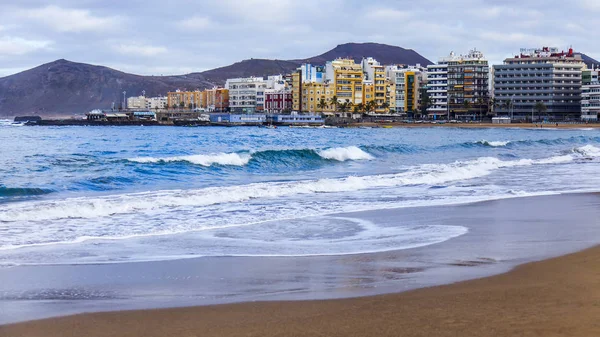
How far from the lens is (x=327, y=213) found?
12.1 meters

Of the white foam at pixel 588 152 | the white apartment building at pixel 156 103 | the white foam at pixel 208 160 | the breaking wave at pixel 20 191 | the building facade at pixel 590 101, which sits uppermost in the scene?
the white apartment building at pixel 156 103

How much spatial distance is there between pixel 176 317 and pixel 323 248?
3.47 metres

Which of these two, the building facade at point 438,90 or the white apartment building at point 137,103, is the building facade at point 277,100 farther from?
the white apartment building at point 137,103

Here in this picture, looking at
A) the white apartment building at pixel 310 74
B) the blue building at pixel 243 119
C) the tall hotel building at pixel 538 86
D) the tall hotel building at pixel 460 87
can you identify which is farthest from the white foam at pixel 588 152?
the white apartment building at pixel 310 74

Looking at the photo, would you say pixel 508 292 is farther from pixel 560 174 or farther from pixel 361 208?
pixel 560 174

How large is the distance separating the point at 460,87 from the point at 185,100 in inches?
2791

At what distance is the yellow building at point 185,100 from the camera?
6304 inches

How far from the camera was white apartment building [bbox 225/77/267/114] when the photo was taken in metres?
136

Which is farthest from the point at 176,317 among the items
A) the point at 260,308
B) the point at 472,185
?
the point at 472,185

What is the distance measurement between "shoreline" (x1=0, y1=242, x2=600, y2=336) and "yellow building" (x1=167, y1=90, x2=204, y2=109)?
6127 inches

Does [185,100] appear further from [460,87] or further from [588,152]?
[588,152]

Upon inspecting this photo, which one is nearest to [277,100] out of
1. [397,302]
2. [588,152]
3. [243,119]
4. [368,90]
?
[243,119]

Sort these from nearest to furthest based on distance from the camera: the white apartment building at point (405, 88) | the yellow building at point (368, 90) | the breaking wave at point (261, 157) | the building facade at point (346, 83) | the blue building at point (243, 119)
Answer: the breaking wave at point (261, 157) < the blue building at point (243, 119) < the building facade at point (346, 83) < the yellow building at point (368, 90) < the white apartment building at point (405, 88)

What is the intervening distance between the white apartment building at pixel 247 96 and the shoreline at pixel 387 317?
424ft
